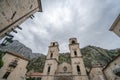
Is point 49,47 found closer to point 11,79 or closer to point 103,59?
point 11,79

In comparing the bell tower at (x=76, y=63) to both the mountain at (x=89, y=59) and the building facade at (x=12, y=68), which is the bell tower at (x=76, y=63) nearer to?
the building facade at (x=12, y=68)

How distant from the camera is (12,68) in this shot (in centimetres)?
2077

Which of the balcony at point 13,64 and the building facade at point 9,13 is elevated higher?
the building facade at point 9,13

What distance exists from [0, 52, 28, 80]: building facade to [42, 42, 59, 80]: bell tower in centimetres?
561

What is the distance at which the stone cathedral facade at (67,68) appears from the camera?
939 inches

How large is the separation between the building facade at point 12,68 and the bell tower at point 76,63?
A: 39.8ft

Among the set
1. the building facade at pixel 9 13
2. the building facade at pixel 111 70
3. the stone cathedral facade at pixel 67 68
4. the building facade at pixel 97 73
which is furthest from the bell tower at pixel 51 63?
the building facade at pixel 9 13

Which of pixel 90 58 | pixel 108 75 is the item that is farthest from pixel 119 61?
pixel 90 58

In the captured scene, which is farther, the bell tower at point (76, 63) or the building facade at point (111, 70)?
the bell tower at point (76, 63)

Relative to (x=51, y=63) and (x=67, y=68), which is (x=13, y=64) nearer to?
(x=51, y=63)

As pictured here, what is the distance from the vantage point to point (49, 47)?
1228 inches

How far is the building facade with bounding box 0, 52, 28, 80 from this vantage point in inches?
775

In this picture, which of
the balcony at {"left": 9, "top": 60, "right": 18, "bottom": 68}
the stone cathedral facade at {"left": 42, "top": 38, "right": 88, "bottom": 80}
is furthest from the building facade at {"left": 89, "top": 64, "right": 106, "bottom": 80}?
the balcony at {"left": 9, "top": 60, "right": 18, "bottom": 68}

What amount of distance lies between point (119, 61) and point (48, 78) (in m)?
15.6
